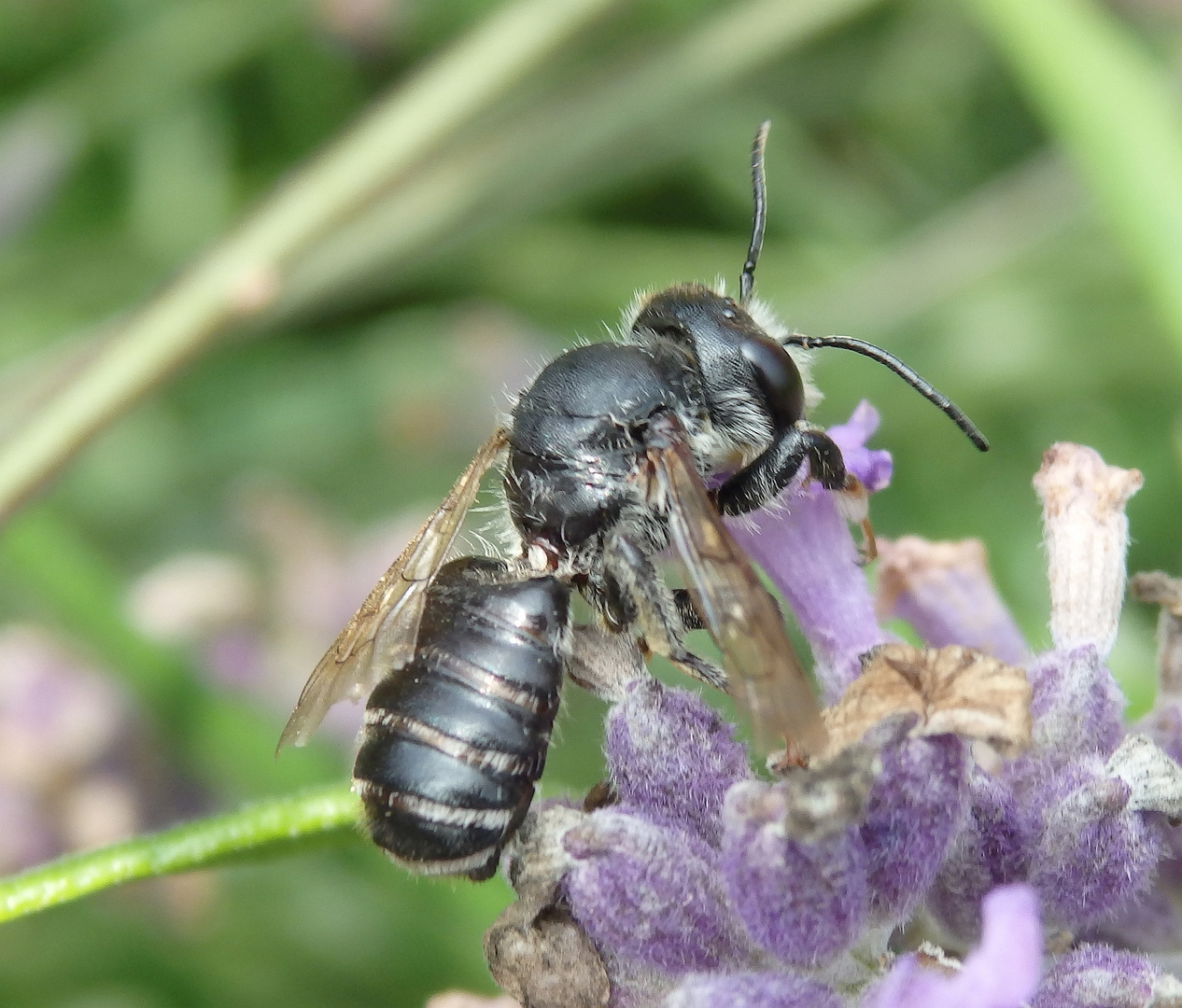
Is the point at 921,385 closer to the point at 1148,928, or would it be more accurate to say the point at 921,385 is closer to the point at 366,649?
the point at 1148,928

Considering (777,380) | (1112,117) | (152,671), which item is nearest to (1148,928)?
(777,380)

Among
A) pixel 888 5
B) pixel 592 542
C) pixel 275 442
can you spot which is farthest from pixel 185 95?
pixel 592 542

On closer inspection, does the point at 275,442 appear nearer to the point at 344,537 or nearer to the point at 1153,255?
the point at 344,537

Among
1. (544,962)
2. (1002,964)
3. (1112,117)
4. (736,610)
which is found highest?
(1112,117)

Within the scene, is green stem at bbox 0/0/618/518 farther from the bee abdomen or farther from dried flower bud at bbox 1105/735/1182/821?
dried flower bud at bbox 1105/735/1182/821

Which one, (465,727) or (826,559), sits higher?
(826,559)

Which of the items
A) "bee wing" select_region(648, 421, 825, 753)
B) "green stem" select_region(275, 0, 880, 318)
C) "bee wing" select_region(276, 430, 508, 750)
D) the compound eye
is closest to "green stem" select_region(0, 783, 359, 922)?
"bee wing" select_region(276, 430, 508, 750)
